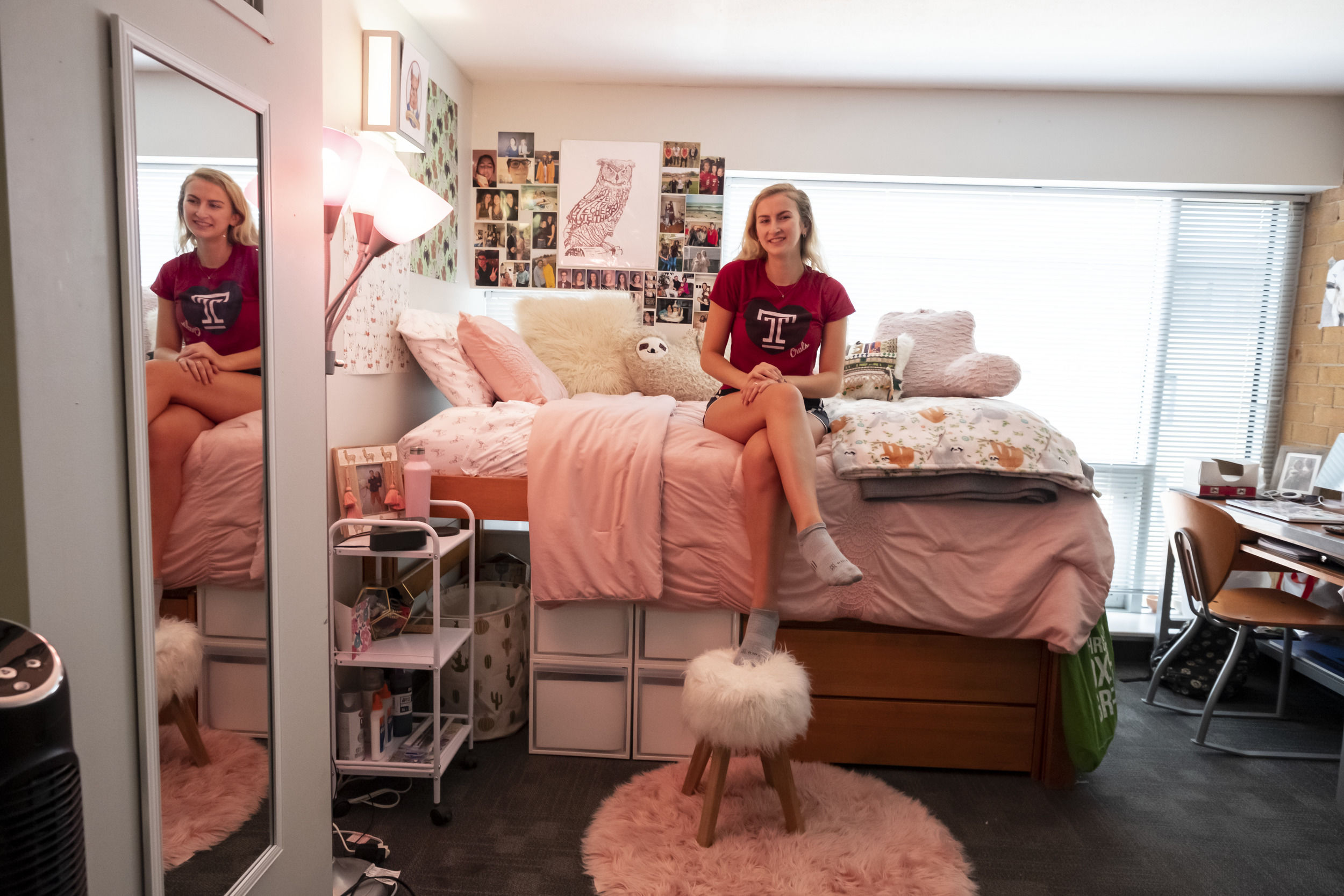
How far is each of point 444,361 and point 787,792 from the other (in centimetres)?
170

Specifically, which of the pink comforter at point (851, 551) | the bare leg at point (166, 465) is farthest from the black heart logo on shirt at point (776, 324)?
the bare leg at point (166, 465)

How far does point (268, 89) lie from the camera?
1142 millimetres

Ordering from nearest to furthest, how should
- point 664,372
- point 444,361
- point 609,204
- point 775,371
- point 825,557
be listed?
point 825,557, point 775,371, point 444,361, point 664,372, point 609,204

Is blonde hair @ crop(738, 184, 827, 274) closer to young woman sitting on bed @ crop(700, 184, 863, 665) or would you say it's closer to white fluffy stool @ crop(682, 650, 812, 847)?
young woman sitting on bed @ crop(700, 184, 863, 665)

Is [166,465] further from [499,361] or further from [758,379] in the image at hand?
[499,361]

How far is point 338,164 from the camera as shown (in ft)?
5.94

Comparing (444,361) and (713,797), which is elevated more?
(444,361)

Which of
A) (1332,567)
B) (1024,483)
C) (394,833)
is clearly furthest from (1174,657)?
(394,833)

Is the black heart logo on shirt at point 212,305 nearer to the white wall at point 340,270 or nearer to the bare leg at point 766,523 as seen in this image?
the white wall at point 340,270

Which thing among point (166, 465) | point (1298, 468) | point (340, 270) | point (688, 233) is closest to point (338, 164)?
point (340, 270)

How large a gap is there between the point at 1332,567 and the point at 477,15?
3167mm

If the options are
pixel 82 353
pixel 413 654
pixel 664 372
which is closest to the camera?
pixel 82 353

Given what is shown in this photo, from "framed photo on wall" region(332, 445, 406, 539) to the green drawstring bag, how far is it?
6.09 ft

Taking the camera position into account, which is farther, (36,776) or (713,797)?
(713,797)
